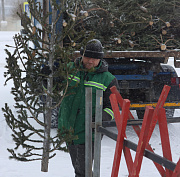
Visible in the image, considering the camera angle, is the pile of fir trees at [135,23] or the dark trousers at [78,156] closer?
the dark trousers at [78,156]

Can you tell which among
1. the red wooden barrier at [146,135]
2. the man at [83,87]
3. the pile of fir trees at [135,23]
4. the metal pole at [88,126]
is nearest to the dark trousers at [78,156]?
the man at [83,87]

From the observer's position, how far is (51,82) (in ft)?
9.86

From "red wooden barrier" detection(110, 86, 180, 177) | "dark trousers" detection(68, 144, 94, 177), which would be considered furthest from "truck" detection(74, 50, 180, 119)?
"red wooden barrier" detection(110, 86, 180, 177)

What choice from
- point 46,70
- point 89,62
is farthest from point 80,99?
point 46,70

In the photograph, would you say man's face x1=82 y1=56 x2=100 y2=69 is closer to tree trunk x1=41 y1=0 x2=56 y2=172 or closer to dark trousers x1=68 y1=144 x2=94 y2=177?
tree trunk x1=41 y1=0 x2=56 y2=172

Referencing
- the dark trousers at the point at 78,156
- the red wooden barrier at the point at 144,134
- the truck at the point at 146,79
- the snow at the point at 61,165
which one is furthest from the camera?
the truck at the point at 146,79

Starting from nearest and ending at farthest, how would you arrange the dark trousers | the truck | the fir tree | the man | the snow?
the fir tree
the man
the dark trousers
the snow
the truck

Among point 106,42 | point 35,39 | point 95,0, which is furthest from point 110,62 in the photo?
point 35,39

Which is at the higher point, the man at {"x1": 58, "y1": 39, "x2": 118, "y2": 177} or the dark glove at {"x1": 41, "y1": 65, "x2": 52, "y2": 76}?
the dark glove at {"x1": 41, "y1": 65, "x2": 52, "y2": 76}

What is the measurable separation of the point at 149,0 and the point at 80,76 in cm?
366

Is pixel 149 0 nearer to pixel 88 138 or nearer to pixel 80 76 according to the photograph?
pixel 80 76

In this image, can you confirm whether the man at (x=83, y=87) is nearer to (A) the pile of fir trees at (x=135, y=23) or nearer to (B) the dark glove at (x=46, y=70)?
(B) the dark glove at (x=46, y=70)

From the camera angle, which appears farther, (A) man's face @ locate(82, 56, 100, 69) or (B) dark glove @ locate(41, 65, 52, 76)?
(A) man's face @ locate(82, 56, 100, 69)

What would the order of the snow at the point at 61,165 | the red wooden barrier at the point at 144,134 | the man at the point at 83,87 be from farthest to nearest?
the snow at the point at 61,165
the man at the point at 83,87
the red wooden barrier at the point at 144,134
